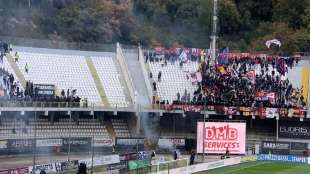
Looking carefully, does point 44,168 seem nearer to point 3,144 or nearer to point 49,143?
point 3,144

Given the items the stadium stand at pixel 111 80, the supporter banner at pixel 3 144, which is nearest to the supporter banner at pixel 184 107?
the stadium stand at pixel 111 80

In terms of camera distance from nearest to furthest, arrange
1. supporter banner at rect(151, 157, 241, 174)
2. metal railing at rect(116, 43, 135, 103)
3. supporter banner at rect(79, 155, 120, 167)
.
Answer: supporter banner at rect(79, 155, 120, 167)
supporter banner at rect(151, 157, 241, 174)
metal railing at rect(116, 43, 135, 103)

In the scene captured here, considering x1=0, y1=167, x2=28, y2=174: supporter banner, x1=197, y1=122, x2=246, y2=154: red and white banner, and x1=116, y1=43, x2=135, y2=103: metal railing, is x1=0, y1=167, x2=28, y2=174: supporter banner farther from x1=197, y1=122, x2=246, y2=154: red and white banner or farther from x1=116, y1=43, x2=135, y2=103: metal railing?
x1=116, y1=43, x2=135, y2=103: metal railing

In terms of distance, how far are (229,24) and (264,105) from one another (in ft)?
103

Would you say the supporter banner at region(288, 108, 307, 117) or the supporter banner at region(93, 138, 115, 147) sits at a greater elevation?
the supporter banner at region(288, 108, 307, 117)

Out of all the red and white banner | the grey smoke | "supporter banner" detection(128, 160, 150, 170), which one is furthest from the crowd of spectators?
"supporter banner" detection(128, 160, 150, 170)

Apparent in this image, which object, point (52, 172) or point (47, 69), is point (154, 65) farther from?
point (52, 172)

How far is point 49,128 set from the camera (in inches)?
2350

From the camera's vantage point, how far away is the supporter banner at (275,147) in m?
61.0

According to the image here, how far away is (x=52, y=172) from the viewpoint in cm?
4178

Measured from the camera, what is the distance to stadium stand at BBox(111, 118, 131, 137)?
64.8 metres

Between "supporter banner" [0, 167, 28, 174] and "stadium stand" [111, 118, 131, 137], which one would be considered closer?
"supporter banner" [0, 167, 28, 174]

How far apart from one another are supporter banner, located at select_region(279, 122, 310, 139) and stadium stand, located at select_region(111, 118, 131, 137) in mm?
14454

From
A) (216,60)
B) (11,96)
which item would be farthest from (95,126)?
(216,60)
